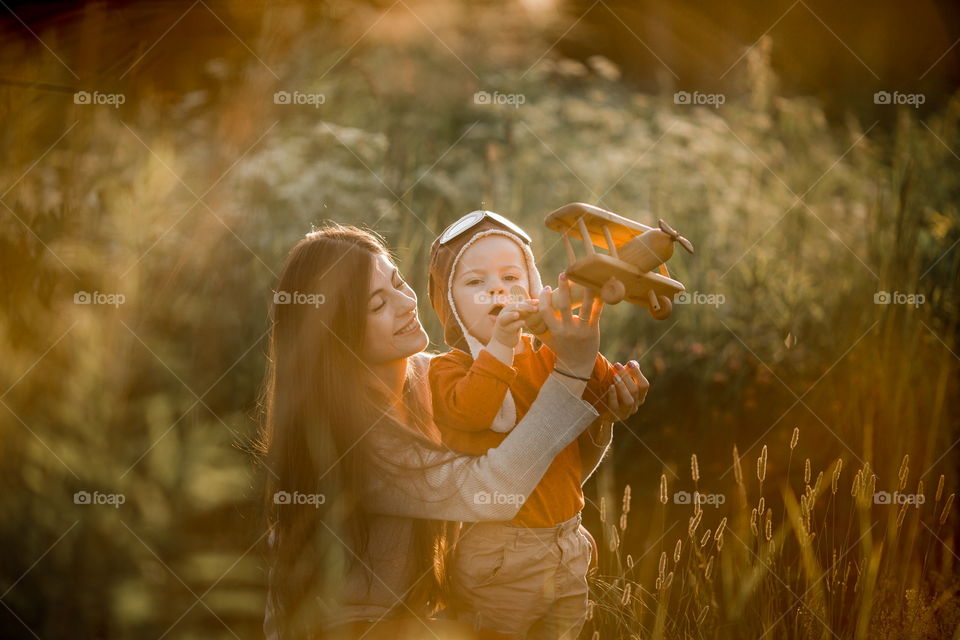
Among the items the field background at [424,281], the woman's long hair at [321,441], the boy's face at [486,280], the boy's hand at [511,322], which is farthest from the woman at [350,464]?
the field background at [424,281]

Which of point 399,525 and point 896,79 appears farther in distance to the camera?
point 896,79

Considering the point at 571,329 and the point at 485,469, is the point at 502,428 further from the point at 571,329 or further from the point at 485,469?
the point at 571,329

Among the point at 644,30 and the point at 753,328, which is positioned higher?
the point at 644,30

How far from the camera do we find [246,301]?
3326 mm

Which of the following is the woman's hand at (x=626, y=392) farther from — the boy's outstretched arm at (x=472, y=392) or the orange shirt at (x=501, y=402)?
the boy's outstretched arm at (x=472, y=392)

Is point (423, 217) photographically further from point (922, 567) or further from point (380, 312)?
point (922, 567)

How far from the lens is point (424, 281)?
10.9ft

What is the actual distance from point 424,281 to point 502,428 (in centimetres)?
120

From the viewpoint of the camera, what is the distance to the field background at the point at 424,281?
8.92 feet

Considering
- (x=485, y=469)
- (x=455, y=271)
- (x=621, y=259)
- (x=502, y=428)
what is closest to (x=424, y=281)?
(x=455, y=271)

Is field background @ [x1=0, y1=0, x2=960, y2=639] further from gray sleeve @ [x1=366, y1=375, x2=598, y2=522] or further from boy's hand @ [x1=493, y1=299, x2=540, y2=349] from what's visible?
boy's hand @ [x1=493, y1=299, x2=540, y2=349]

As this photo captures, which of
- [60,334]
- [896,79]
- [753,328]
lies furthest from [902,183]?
[60,334]

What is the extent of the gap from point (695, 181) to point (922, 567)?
1945 millimetres

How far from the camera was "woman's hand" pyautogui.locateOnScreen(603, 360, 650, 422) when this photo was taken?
2.20 metres
